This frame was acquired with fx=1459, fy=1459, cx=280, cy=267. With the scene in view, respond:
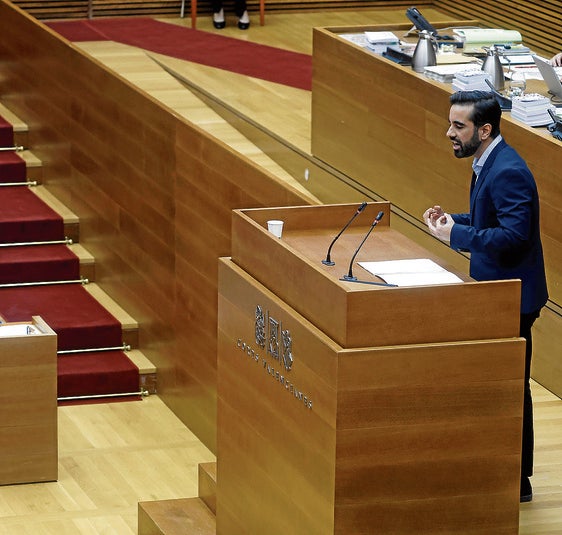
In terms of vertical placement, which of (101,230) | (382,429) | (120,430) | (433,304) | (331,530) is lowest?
(120,430)

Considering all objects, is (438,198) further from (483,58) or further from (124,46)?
(124,46)

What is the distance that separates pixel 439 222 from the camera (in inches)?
136

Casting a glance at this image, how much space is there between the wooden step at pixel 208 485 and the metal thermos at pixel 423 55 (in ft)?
6.14

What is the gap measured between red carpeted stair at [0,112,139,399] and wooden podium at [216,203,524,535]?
2878 millimetres

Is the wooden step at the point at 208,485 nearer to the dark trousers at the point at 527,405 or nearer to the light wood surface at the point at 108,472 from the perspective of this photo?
the light wood surface at the point at 108,472

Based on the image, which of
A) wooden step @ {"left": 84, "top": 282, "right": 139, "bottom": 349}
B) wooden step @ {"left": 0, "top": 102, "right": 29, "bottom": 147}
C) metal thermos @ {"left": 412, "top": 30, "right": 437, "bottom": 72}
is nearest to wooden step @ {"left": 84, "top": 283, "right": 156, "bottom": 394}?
wooden step @ {"left": 84, "top": 282, "right": 139, "bottom": 349}

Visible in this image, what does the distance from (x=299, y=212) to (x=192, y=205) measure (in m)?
2.21

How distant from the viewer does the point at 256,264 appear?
140 inches

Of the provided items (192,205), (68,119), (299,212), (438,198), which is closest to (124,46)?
(68,119)

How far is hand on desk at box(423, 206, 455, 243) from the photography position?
3430 millimetres

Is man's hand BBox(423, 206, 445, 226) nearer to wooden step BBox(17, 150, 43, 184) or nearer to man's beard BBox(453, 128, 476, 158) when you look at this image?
man's beard BBox(453, 128, 476, 158)

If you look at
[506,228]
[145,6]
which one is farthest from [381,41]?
Result: [145,6]

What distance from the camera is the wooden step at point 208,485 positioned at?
4688mm

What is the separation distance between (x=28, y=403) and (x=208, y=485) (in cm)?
89
